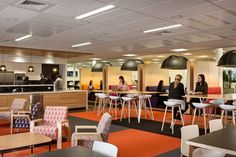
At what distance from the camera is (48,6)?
3988 mm

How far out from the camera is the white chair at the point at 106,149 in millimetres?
2023

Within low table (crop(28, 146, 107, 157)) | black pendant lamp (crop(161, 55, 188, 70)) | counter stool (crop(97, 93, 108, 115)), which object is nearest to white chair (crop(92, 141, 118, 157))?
low table (crop(28, 146, 107, 157))

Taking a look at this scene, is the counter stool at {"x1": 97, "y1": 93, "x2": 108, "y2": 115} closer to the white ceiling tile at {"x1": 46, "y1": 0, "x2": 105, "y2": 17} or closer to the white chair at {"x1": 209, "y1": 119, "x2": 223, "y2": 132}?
the white ceiling tile at {"x1": 46, "y1": 0, "x2": 105, "y2": 17}

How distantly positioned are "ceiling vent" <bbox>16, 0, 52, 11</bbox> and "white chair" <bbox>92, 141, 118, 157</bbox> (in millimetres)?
2692

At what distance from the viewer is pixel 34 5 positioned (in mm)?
3939

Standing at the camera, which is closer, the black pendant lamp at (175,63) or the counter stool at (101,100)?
the black pendant lamp at (175,63)

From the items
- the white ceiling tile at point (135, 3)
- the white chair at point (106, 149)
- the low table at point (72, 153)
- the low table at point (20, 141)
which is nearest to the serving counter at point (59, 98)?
the low table at point (20, 141)

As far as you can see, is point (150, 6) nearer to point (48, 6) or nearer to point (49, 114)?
point (48, 6)

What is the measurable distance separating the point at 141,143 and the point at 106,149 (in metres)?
3.22

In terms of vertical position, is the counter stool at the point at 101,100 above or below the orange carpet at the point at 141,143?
above

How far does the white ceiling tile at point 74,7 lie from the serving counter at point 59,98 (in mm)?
5369

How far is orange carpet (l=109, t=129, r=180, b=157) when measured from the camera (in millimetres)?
4516

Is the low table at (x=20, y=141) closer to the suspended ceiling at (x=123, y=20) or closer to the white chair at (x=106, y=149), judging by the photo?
the white chair at (x=106, y=149)

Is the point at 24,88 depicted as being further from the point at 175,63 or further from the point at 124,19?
the point at 124,19
